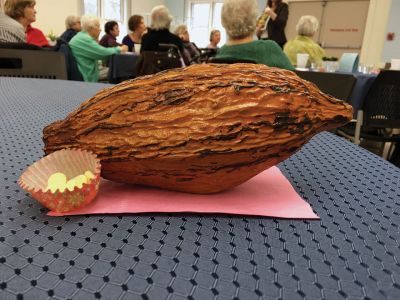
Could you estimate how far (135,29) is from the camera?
163 inches

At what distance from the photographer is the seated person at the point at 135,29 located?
4.05 meters

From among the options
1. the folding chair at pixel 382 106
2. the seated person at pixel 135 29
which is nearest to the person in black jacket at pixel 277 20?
the seated person at pixel 135 29

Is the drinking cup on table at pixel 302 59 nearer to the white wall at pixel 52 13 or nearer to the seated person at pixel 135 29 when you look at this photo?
the seated person at pixel 135 29

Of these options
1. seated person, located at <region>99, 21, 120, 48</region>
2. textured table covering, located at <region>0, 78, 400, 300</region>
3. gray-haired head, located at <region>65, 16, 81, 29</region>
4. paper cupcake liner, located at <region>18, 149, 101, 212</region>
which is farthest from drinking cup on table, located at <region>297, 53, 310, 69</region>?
gray-haired head, located at <region>65, 16, 81, 29</region>

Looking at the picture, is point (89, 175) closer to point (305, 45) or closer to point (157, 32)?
point (305, 45)

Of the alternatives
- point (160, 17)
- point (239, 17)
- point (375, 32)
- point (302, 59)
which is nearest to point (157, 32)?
point (160, 17)

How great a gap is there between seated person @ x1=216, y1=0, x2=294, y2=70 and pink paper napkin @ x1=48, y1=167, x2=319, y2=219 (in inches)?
52.8

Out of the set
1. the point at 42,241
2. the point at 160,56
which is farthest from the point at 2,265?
the point at 160,56

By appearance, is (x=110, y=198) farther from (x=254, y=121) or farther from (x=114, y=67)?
(x=114, y=67)

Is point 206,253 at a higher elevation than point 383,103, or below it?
higher

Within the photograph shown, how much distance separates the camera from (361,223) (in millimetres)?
284

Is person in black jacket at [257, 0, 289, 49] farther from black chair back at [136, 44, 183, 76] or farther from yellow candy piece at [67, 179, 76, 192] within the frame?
yellow candy piece at [67, 179, 76, 192]

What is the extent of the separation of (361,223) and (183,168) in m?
0.16

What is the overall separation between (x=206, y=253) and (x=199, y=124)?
108mm
